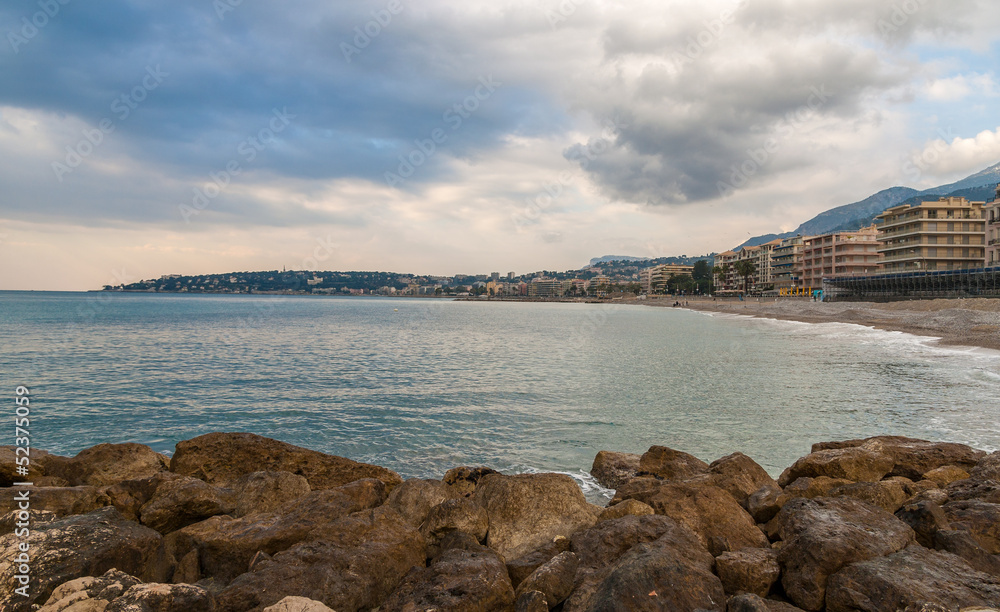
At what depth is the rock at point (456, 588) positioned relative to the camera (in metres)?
4.92

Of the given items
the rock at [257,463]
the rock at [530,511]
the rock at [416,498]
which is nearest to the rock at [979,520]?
the rock at [530,511]

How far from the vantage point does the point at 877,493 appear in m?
6.94

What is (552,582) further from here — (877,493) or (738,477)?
(738,477)

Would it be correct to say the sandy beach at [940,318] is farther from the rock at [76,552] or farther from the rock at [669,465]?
the rock at [76,552]

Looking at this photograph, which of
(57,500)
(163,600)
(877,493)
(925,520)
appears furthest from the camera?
(877,493)

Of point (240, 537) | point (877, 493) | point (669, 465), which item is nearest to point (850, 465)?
point (877, 493)

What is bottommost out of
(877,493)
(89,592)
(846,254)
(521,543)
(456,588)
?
(521,543)

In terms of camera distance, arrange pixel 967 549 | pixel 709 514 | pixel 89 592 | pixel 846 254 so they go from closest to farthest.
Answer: pixel 89 592, pixel 967 549, pixel 709 514, pixel 846 254

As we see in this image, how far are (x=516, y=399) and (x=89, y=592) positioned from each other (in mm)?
16311

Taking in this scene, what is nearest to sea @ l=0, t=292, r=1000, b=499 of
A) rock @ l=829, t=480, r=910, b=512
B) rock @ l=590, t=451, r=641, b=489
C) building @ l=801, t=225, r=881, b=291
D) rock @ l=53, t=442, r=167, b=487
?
rock @ l=590, t=451, r=641, b=489

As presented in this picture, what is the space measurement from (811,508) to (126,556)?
25.9 feet

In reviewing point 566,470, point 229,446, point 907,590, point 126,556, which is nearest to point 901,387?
point 566,470

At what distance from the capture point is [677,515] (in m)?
7.05

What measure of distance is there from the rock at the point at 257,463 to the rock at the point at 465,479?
1.35 meters
